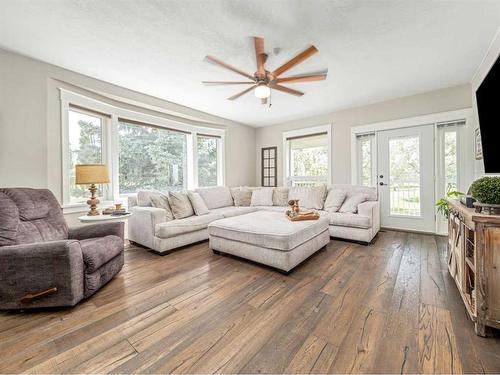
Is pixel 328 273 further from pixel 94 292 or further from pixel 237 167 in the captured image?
pixel 237 167

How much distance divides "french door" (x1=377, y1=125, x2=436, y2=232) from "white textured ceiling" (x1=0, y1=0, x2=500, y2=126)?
917 mm

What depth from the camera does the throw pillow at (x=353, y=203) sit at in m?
3.54

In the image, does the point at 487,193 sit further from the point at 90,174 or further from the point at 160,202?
the point at 90,174

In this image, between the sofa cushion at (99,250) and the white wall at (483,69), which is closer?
the sofa cushion at (99,250)

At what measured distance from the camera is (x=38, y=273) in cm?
163

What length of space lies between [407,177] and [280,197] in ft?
7.60

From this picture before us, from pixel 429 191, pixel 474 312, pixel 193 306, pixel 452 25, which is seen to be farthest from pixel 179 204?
pixel 429 191

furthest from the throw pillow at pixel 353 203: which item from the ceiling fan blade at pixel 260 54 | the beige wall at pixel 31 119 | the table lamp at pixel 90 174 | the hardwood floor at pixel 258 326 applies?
the beige wall at pixel 31 119

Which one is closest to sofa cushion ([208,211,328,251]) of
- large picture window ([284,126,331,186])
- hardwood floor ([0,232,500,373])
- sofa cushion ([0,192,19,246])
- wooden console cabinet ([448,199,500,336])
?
hardwood floor ([0,232,500,373])

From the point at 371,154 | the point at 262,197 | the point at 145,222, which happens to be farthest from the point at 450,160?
the point at 145,222

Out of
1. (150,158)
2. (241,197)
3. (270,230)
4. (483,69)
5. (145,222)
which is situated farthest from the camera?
(241,197)

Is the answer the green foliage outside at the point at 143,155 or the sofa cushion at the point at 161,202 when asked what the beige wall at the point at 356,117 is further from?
the sofa cushion at the point at 161,202

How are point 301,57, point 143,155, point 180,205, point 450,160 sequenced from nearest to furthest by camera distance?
point 301,57 → point 180,205 → point 450,160 → point 143,155

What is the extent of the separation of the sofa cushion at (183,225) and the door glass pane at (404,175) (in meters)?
3.28
